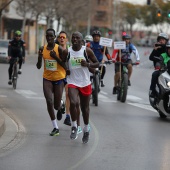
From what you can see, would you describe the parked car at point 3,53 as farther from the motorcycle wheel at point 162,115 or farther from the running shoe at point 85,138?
the running shoe at point 85,138

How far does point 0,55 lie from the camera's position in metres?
44.3

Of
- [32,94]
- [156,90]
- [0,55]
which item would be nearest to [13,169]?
[156,90]

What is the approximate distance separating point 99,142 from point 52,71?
1.61 m

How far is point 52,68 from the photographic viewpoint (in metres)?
12.6

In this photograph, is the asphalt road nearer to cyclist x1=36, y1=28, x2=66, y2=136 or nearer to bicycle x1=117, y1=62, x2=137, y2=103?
bicycle x1=117, y1=62, x2=137, y2=103

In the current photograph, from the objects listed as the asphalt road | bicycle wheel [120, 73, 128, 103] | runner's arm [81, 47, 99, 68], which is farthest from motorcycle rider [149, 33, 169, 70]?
runner's arm [81, 47, 99, 68]

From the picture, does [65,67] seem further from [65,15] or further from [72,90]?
[65,15]

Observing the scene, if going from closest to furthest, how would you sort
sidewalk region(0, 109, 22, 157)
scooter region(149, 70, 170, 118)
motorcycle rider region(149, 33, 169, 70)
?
sidewalk region(0, 109, 22, 157) < scooter region(149, 70, 170, 118) < motorcycle rider region(149, 33, 169, 70)

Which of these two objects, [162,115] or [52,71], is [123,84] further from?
[52,71]

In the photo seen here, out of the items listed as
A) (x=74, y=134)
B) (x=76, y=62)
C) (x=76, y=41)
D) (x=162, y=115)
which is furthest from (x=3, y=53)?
(x=76, y=41)

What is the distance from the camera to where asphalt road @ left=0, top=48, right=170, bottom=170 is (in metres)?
9.78

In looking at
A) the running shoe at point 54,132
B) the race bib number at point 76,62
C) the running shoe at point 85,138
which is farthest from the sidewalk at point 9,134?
the race bib number at point 76,62

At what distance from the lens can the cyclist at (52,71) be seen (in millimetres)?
12461

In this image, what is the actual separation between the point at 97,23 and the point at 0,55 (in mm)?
99843
